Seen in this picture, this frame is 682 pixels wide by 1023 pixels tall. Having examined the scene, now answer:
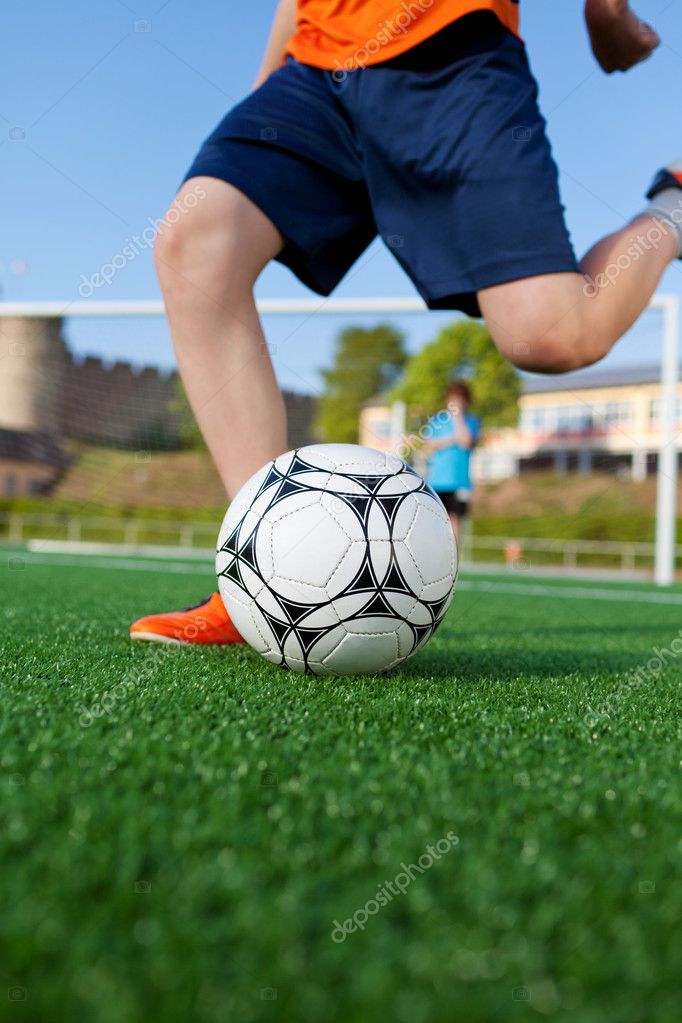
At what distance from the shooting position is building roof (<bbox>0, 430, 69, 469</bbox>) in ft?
58.3

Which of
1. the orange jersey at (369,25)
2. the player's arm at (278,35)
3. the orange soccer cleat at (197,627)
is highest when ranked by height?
the player's arm at (278,35)

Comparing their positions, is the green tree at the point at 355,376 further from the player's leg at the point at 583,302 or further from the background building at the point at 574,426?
the player's leg at the point at 583,302

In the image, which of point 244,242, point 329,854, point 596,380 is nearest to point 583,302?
point 244,242

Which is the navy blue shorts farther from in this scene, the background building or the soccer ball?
the background building

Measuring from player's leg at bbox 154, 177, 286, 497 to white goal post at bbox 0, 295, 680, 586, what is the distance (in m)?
8.98

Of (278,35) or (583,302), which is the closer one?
(583,302)

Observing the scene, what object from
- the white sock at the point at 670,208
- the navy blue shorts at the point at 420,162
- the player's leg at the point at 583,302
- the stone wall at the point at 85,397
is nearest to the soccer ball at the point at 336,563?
the player's leg at the point at 583,302

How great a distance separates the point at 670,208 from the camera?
244 cm

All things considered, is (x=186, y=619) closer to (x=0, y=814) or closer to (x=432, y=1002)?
(x=0, y=814)

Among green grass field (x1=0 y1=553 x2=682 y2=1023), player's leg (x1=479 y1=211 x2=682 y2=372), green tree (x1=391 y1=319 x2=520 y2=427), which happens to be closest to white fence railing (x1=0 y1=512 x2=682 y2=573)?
green tree (x1=391 y1=319 x2=520 y2=427)

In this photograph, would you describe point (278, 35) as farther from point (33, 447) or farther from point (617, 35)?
point (33, 447)

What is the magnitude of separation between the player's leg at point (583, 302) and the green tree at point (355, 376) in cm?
1282

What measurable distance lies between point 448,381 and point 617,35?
13.7 m

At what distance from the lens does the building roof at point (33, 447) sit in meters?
17.8
